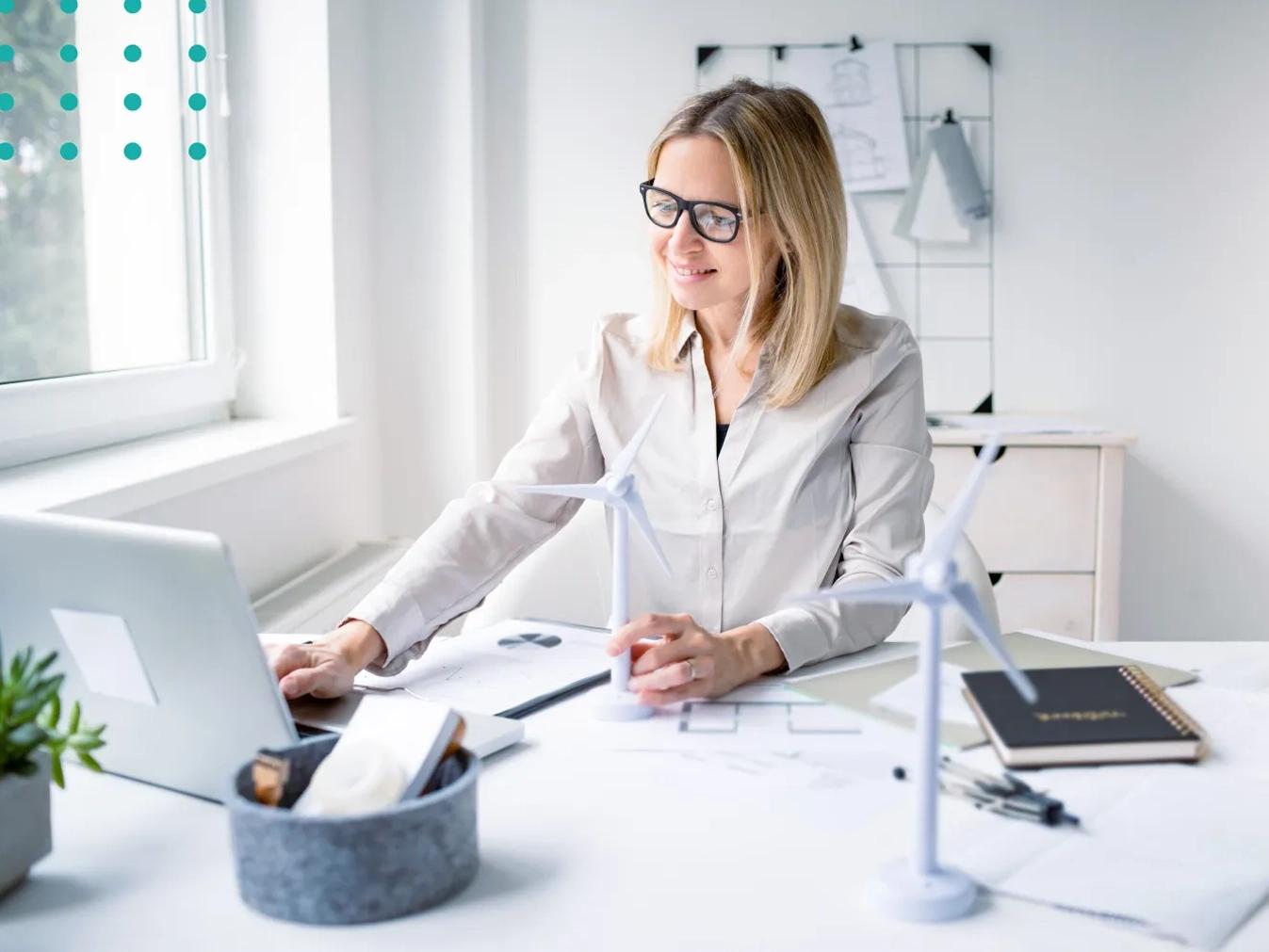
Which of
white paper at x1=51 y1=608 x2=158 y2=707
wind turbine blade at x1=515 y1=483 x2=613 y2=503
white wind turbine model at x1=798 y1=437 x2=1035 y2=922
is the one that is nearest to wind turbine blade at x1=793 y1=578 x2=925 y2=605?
white wind turbine model at x1=798 y1=437 x2=1035 y2=922

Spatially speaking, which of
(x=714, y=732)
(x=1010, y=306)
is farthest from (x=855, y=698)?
(x=1010, y=306)

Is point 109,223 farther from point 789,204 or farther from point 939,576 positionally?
point 939,576

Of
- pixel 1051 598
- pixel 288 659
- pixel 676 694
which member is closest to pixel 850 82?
pixel 1051 598

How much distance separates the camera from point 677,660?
1.28m

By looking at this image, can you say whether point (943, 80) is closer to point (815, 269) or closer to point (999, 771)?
point (815, 269)

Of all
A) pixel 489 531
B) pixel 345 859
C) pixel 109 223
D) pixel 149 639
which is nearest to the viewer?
pixel 345 859

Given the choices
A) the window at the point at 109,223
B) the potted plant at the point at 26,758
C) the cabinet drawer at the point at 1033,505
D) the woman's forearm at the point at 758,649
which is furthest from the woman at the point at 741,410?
the cabinet drawer at the point at 1033,505

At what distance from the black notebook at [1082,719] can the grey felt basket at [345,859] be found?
513 mm

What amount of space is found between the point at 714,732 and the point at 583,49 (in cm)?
252

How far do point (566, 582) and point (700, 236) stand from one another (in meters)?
0.56

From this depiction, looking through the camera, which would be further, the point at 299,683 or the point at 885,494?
the point at 885,494

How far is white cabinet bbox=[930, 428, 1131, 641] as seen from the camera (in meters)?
2.94

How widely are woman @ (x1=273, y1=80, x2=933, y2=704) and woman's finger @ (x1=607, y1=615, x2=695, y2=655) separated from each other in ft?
1.18

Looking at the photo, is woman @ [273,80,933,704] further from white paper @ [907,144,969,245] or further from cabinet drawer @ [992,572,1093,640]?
white paper @ [907,144,969,245]
